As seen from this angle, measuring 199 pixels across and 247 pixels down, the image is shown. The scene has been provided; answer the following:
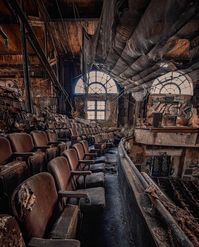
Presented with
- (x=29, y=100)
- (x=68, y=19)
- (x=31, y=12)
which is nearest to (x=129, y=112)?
(x=68, y=19)

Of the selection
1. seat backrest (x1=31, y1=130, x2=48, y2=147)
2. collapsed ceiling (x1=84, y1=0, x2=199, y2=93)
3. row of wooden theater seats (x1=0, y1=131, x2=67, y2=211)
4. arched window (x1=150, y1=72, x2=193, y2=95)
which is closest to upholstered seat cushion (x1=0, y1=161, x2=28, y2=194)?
row of wooden theater seats (x1=0, y1=131, x2=67, y2=211)

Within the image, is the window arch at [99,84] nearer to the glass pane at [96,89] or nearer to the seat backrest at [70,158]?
the glass pane at [96,89]

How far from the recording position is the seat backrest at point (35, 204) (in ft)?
2.68

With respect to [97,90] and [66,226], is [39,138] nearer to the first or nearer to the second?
[66,226]

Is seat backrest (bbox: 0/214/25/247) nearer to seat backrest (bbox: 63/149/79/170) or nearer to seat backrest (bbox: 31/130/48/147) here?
seat backrest (bbox: 63/149/79/170)

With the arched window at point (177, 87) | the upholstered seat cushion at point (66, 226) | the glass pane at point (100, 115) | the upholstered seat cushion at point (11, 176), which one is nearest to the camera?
the upholstered seat cushion at point (66, 226)

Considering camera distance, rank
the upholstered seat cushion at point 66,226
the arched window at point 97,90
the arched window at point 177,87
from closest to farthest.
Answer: the upholstered seat cushion at point 66,226, the arched window at point 97,90, the arched window at point 177,87

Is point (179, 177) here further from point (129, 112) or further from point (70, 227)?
point (70, 227)

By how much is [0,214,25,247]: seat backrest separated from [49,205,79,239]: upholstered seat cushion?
0.27 m

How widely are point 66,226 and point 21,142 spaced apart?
1.42 metres

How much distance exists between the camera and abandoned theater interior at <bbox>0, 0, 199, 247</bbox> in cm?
95

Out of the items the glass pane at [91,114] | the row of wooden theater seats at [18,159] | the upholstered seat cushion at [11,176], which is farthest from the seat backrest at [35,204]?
the glass pane at [91,114]

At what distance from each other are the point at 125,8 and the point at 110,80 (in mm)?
7738

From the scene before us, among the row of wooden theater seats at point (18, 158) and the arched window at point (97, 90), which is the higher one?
the arched window at point (97, 90)
